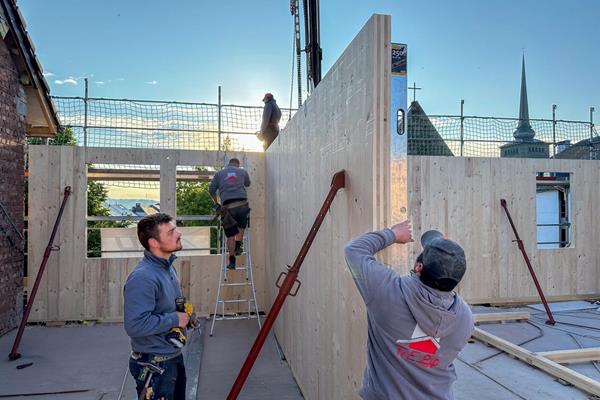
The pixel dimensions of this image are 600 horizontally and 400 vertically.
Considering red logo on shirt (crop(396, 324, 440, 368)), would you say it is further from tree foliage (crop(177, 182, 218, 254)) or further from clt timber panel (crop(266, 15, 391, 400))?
tree foliage (crop(177, 182, 218, 254))

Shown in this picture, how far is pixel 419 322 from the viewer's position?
4.97 feet

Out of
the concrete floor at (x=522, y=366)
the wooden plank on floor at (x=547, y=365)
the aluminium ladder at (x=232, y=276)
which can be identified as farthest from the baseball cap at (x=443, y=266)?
the aluminium ladder at (x=232, y=276)

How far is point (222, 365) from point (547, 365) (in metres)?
3.33

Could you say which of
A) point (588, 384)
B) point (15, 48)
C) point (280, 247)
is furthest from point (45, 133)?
point (588, 384)

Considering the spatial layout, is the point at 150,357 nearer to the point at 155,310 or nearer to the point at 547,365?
the point at 155,310

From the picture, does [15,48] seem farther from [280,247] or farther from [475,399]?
[475,399]

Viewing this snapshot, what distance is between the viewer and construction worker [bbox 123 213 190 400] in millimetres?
2266

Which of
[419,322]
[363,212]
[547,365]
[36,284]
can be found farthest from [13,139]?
[547,365]

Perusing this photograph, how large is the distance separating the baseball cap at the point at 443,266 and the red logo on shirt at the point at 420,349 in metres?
0.18

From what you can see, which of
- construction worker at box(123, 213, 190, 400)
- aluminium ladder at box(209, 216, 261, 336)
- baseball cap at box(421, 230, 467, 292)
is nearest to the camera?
baseball cap at box(421, 230, 467, 292)

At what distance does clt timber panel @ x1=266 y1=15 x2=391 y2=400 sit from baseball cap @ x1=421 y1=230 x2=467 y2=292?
0.63 m

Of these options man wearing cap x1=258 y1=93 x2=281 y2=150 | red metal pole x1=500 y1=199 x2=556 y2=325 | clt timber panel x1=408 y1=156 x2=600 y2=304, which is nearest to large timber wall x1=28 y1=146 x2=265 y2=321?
man wearing cap x1=258 y1=93 x2=281 y2=150

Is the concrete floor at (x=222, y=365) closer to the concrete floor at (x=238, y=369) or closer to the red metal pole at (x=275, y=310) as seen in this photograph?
the concrete floor at (x=238, y=369)

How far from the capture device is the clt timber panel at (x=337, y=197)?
2.16 meters
